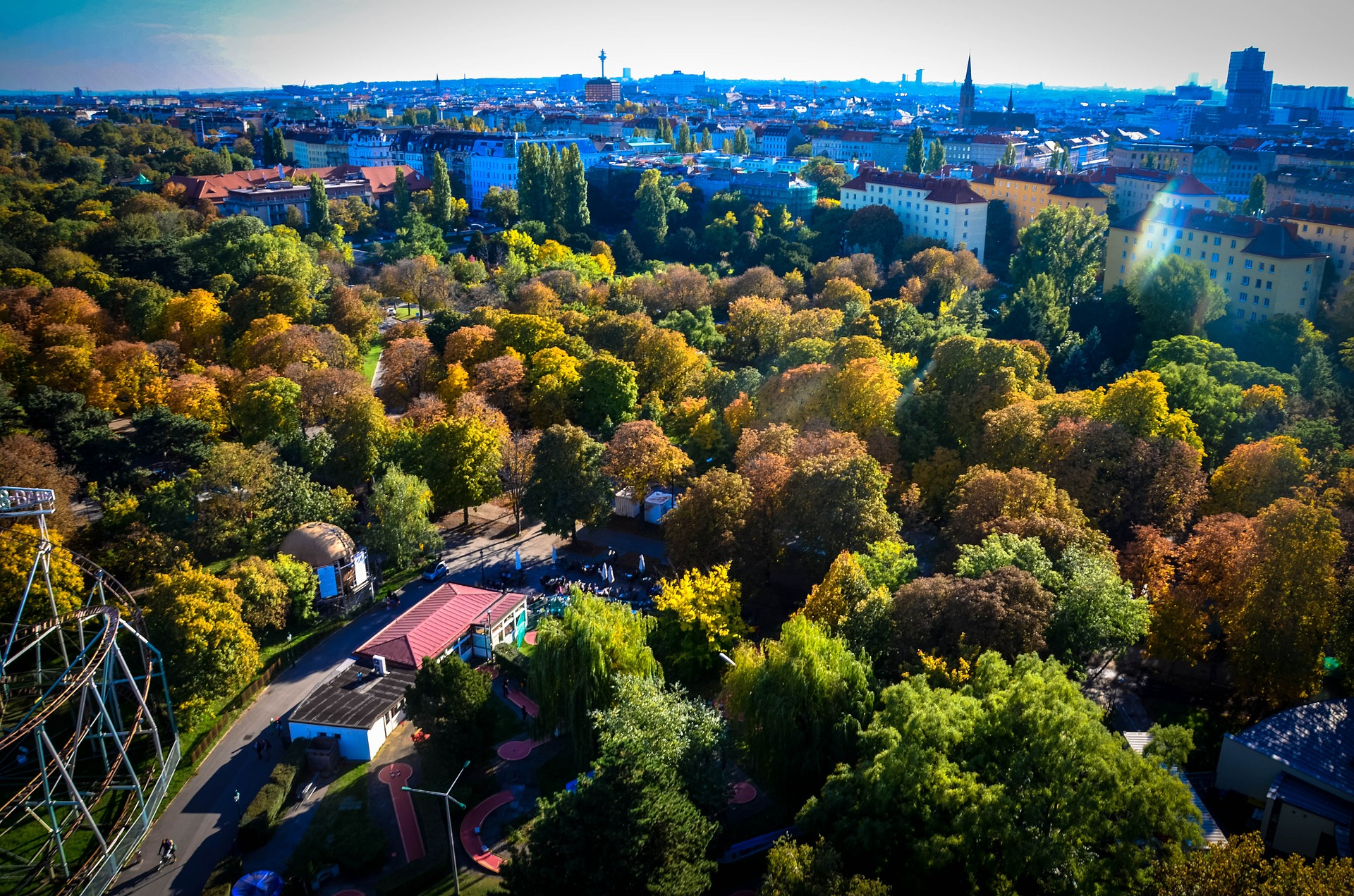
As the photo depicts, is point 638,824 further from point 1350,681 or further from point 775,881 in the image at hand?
point 1350,681

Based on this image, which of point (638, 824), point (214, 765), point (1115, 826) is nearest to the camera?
point (1115, 826)

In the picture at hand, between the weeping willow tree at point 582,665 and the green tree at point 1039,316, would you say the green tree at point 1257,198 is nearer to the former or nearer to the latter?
the green tree at point 1039,316

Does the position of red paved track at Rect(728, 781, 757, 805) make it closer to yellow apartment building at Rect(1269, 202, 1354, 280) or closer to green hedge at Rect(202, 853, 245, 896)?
green hedge at Rect(202, 853, 245, 896)

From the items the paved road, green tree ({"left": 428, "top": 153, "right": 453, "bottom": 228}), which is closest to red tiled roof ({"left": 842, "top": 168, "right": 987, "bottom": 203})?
green tree ({"left": 428, "top": 153, "right": 453, "bottom": 228})

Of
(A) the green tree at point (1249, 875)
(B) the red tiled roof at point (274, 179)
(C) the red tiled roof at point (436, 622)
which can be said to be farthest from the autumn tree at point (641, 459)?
(B) the red tiled roof at point (274, 179)

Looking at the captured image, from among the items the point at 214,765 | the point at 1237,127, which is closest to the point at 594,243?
the point at 214,765

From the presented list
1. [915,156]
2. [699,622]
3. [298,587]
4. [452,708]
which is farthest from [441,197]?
[452,708]

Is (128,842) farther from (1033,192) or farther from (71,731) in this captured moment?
(1033,192)
